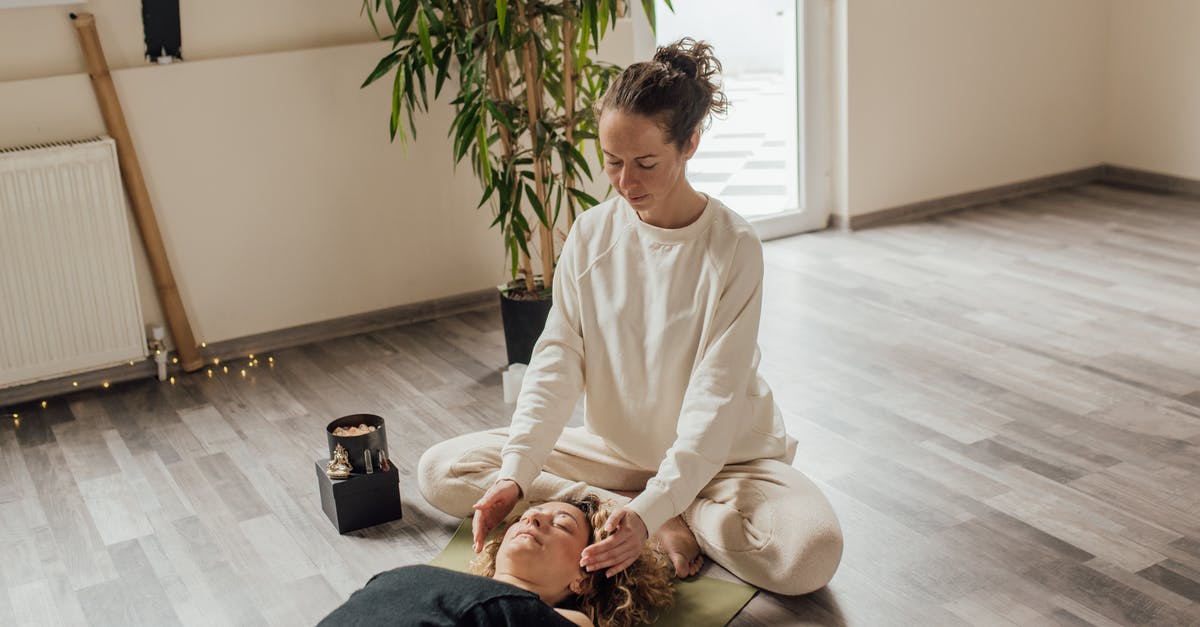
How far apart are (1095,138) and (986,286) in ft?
5.75

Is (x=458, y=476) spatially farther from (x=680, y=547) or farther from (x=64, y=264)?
(x=64, y=264)

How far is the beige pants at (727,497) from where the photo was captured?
7.08 ft

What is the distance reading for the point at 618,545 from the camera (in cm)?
195

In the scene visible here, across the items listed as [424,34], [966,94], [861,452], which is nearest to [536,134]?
[424,34]

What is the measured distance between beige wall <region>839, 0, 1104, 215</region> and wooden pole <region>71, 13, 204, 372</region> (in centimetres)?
252

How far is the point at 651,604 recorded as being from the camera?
214 centimetres

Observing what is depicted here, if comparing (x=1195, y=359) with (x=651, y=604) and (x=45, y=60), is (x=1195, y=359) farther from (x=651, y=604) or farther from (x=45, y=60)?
(x=45, y=60)

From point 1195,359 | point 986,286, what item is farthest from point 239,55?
point 1195,359

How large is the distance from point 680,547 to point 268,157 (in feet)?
6.56

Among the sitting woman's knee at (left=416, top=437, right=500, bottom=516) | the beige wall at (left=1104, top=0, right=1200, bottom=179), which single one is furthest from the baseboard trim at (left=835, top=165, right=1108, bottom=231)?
the sitting woman's knee at (left=416, top=437, right=500, bottom=516)

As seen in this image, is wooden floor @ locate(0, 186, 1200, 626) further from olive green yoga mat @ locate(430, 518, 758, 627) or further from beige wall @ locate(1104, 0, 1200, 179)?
beige wall @ locate(1104, 0, 1200, 179)

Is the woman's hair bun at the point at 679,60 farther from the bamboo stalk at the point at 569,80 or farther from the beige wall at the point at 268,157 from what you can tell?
the beige wall at the point at 268,157

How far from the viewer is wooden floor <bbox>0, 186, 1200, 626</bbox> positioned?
2.28 m

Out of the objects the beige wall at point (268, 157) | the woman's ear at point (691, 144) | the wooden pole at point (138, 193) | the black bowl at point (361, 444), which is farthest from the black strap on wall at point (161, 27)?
the woman's ear at point (691, 144)
